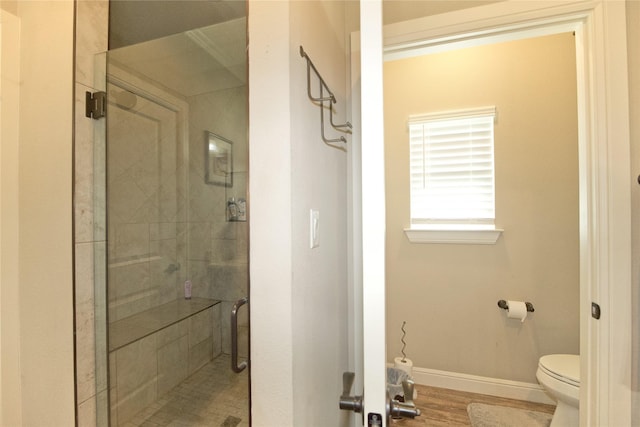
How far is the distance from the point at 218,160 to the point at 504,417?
93.8 inches

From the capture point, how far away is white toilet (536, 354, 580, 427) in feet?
5.01

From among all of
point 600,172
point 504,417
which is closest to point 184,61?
point 600,172

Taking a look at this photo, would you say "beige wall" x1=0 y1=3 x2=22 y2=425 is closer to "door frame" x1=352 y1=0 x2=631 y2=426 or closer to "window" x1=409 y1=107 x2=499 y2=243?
"door frame" x1=352 y1=0 x2=631 y2=426

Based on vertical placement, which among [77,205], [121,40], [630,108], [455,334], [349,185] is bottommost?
[455,334]

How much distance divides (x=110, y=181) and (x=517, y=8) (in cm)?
178

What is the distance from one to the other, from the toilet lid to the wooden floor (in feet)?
1.64

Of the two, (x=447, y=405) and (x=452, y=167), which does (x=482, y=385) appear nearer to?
(x=447, y=405)

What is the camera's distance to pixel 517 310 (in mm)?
1959

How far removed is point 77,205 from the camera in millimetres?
1024

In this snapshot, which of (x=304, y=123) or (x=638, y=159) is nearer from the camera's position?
(x=304, y=123)

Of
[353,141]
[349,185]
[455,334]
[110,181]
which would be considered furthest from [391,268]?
[110,181]

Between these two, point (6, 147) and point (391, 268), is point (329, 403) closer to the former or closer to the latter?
point (391, 268)

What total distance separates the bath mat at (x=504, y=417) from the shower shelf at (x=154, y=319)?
1897 millimetres

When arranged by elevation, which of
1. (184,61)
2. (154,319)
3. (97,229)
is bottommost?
(154,319)
